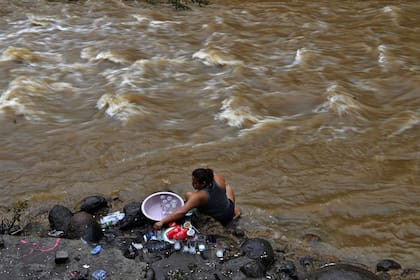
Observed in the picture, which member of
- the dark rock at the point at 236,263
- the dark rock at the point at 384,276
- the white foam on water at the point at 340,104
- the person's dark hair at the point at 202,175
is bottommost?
the white foam on water at the point at 340,104

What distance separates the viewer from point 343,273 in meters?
4.83

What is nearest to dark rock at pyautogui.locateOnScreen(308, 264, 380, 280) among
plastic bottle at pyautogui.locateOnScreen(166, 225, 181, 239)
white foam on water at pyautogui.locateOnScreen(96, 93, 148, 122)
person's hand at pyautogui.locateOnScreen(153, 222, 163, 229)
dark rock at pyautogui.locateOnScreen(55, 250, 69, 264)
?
plastic bottle at pyautogui.locateOnScreen(166, 225, 181, 239)

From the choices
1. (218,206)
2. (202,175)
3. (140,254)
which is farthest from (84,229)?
(218,206)

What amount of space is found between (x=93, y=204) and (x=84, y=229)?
2.55ft

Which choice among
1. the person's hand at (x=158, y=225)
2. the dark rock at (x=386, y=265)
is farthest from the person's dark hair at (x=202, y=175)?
the dark rock at (x=386, y=265)

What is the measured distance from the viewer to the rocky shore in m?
4.77

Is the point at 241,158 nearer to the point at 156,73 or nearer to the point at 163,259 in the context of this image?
the point at 163,259

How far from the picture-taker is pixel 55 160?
7328mm

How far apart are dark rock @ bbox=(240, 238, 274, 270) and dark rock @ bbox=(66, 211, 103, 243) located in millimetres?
1613

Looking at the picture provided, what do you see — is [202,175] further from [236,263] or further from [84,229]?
[84,229]

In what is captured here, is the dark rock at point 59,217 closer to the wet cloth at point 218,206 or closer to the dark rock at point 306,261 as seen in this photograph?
the wet cloth at point 218,206

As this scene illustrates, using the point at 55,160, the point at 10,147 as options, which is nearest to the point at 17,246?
the point at 55,160

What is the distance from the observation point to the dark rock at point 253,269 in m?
4.83

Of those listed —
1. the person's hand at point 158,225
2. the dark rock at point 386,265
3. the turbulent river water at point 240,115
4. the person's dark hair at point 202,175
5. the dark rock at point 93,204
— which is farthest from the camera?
the turbulent river water at point 240,115
